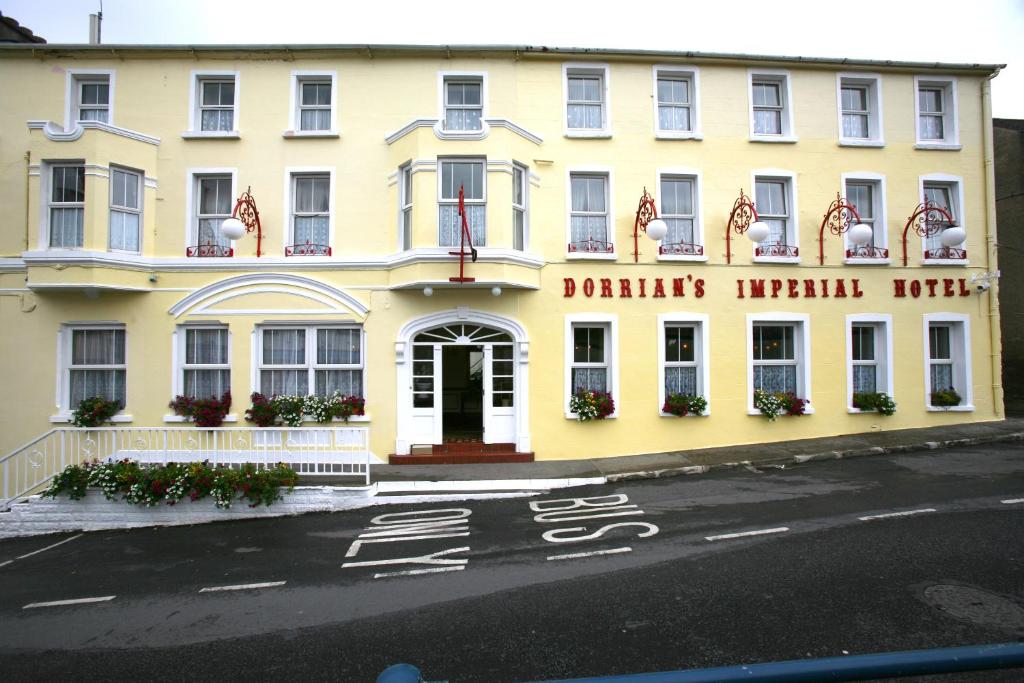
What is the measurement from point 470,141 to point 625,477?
24.8 ft

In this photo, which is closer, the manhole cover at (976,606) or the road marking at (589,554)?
the manhole cover at (976,606)

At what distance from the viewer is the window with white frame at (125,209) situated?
11188mm

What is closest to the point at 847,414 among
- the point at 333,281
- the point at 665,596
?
the point at 665,596

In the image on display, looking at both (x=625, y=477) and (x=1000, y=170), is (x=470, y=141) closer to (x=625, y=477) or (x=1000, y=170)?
(x=625, y=477)

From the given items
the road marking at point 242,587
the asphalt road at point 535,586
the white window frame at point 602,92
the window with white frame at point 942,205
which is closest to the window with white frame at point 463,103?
the white window frame at point 602,92

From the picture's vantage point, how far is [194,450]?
414 inches

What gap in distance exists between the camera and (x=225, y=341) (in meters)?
11.7

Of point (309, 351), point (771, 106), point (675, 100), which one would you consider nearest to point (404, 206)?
point (309, 351)

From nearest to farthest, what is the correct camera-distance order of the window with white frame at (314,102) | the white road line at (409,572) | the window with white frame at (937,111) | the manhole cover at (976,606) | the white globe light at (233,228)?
the manhole cover at (976,606) < the white road line at (409,572) < the white globe light at (233,228) < the window with white frame at (314,102) < the window with white frame at (937,111)

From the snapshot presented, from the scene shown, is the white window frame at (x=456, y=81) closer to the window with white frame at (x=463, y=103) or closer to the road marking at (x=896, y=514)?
the window with white frame at (x=463, y=103)

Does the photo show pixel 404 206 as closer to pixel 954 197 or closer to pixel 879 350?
pixel 879 350

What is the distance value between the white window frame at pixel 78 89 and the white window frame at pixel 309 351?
5.96 m

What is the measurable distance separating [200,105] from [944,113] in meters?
18.2

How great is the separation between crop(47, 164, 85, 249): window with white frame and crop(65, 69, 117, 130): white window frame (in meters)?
1.47
